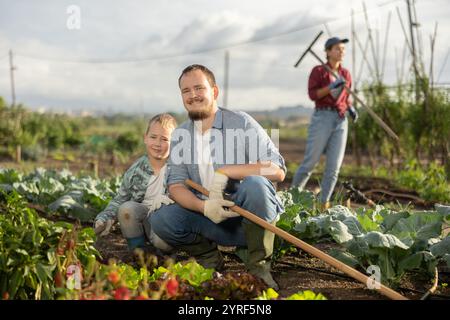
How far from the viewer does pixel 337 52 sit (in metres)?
5.48

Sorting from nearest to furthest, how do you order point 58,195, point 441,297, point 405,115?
point 441,297 → point 58,195 → point 405,115

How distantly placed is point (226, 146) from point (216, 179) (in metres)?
0.26

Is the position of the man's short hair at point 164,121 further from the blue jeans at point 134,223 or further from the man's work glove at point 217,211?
the man's work glove at point 217,211

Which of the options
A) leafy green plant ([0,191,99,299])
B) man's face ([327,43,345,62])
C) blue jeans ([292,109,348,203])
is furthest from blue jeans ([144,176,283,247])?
man's face ([327,43,345,62])

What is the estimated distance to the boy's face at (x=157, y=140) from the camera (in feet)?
11.1

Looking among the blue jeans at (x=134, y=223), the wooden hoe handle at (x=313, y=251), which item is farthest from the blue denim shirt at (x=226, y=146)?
the blue jeans at (x=134, y=223)

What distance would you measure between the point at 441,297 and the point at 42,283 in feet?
5.62

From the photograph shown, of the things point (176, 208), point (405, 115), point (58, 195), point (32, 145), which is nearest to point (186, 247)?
point (176, 208)

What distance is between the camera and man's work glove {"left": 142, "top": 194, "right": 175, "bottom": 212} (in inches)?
134

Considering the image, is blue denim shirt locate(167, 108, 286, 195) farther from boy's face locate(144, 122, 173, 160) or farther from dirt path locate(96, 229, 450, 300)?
dirt path locate(96, 229, 450, 300)

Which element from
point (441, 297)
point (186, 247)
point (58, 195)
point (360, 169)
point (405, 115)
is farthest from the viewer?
point (360, 169)

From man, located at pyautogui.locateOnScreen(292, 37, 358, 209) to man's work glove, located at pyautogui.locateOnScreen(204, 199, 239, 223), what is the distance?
8.84 feet

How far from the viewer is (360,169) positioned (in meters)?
9.24
